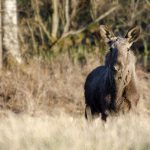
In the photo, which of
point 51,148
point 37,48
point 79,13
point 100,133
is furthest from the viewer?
point 79,13

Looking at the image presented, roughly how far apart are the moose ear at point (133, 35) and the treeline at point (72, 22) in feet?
26.0

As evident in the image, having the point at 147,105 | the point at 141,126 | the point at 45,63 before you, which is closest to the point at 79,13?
the point at 45,63

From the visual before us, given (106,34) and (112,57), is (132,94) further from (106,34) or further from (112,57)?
(106,34)

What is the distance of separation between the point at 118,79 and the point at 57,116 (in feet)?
6.79

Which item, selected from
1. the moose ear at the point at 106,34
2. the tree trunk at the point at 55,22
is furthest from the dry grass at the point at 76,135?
the tree trunk at the point at 55,22

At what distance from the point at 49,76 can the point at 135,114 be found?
626 cm

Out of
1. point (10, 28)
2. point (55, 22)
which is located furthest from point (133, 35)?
point (55, 22)

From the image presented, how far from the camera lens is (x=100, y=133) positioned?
32.4 ft

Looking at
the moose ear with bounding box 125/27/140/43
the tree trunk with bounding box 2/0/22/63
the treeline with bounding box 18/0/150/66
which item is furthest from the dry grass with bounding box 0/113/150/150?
the treeline with bounding box 18/0/150/66

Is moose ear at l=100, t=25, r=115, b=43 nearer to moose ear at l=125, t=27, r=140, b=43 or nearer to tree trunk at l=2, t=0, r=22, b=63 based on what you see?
moose ear at l=125, t=27, r=140, b=43

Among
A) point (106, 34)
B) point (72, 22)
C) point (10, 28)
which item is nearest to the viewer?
point (106, 34)

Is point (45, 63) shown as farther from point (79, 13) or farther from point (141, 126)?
point (141, 126)

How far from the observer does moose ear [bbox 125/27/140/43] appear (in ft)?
40.7

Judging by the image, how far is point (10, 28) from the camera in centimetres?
1823
